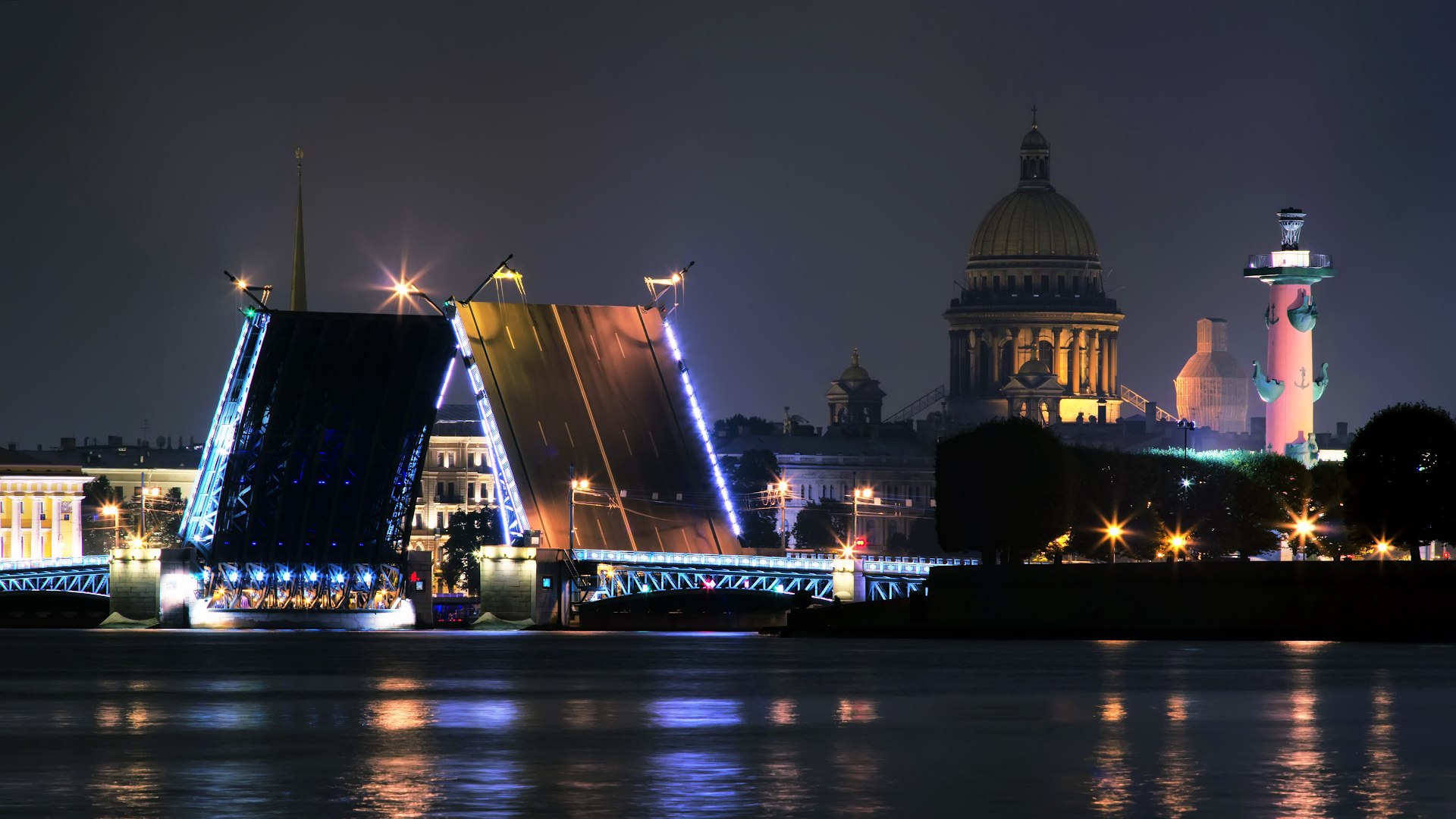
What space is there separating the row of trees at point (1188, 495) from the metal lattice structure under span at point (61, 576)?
24452mm

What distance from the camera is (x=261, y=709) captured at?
123ft

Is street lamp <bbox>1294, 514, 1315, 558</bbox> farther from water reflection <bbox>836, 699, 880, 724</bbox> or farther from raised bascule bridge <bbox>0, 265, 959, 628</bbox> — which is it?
water reflection <bbox>836, 699, 880, 724</bbox>

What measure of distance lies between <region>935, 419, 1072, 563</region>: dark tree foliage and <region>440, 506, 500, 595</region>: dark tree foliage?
35874 millimetres

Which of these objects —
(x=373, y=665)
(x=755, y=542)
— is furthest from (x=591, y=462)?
(x=755, y=542)

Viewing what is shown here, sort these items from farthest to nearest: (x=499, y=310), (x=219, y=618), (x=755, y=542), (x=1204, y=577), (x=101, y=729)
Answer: (x=755, y=542) < (x=219, y=618) < (x=499, y=310) < (x=1204, y=577) < (x=101, y=729)

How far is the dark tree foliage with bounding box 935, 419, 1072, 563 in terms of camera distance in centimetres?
7581

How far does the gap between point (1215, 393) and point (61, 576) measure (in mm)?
112672

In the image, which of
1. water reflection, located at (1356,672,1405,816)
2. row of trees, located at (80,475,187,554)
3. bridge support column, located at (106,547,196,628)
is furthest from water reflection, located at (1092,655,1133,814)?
row of trees, located at (80,475,187,554)

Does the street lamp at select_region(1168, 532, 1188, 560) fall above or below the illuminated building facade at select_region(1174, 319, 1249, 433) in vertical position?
below

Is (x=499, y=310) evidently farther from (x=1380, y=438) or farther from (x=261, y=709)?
(x=261, y=709)

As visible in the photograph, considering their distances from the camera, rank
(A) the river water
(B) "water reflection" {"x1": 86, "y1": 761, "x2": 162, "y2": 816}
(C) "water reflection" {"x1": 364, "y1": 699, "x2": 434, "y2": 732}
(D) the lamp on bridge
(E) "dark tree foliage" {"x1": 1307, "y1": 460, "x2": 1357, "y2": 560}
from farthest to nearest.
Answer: (E) "dark tree foliage" {"x1": 1307, "y1": 460, "x2": 1357, "y2": 560} < (D) the lamp on bridge < (C) "water reflection" {"x1": 364, "y1": 699, "x2": 434, "y2": 732} < (A) the river water < (B) "water reflection" {"x1": 86, "y1": 761, "x2": 162, "y2": 816}

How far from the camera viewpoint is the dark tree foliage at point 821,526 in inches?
5394

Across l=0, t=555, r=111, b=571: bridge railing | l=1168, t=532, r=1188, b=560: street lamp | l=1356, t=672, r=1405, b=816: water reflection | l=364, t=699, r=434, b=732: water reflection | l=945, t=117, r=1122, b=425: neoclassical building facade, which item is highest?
l=945, t=117, r=1122, b=425: neoclassical building facade

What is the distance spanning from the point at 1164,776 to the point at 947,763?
218cm
